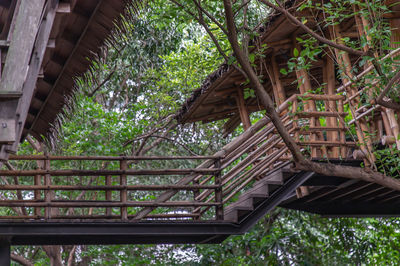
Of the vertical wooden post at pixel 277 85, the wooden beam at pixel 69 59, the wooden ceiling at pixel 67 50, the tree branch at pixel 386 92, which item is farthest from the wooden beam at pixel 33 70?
the vertical wooden post at pixel 277 85

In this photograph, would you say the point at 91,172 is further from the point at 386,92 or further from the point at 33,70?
the point at 386,92

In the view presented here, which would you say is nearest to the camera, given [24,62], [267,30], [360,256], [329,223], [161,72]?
[24,62]

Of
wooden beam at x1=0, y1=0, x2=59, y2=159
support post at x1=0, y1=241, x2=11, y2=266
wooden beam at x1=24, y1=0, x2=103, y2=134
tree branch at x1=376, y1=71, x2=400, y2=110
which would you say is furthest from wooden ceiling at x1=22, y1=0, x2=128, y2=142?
tree branch at x1=376, y1=71, x2=400, y2=110

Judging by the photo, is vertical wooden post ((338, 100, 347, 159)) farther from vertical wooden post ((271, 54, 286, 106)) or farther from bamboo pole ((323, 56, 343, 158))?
vertical wooden post ((271, 54, 286, 106))

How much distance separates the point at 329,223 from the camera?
39.5 ft

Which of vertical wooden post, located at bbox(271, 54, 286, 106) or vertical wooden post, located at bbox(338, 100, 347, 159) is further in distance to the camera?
vertical wooden post, located at bbox(271, 54, 286, 106)

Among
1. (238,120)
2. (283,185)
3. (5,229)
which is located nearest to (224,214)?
→ (283,185)

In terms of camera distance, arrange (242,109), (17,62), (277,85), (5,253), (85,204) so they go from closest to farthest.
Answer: (17,62) → (5,253) → (85,204) → (277,85) → (242,109)

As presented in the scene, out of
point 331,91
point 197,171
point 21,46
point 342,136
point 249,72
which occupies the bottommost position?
point 21,46

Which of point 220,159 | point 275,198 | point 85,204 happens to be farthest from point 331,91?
point 85,204

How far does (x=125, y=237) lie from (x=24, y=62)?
179 inches

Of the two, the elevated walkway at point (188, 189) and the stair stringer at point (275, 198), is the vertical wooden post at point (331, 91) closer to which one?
the elevated walkway at point (188, 189)

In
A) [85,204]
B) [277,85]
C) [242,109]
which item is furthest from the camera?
[242,109]

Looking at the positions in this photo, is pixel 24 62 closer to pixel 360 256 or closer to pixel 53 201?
pixel 53 201
